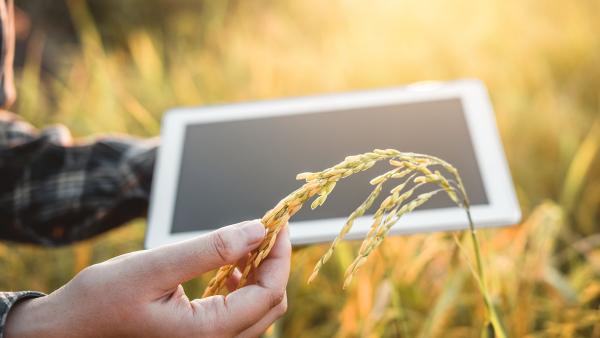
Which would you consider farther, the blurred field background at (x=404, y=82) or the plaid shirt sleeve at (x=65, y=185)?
the blurred field background at (x=404, y=82)

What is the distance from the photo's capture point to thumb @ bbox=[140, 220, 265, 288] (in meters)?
0.62

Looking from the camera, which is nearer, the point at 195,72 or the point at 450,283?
the point at 450,283

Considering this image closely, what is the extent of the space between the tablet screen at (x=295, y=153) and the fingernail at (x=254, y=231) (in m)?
0.34

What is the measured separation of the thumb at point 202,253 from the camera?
2.05 feet

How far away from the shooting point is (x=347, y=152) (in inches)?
42.8

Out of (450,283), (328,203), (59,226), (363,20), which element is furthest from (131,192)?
(363,20)

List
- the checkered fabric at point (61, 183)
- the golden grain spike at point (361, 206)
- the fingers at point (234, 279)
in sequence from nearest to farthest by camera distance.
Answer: the golden grain spike at point (361, 206) < the fingers at point (234, 279) < the checkered fabric at point (61, 183)

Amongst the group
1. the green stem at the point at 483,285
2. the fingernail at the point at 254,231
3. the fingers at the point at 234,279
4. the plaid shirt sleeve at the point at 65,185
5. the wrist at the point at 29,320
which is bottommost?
the green stem at the point at 483,285

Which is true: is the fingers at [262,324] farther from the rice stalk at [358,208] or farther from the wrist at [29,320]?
the wrist at [29,320]

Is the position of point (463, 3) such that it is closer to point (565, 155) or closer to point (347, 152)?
point (565, 155)

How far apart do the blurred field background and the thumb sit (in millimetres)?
464

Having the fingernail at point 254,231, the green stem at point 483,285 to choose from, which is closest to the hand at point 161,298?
the fingernail at point 254,231

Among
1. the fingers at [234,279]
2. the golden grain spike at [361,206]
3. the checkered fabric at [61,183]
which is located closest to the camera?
the golden grain spike at [361,206]

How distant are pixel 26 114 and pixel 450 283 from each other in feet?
6.85
